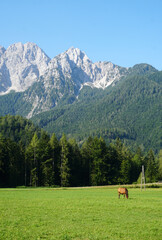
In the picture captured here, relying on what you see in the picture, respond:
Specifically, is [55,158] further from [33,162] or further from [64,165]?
[33,162]

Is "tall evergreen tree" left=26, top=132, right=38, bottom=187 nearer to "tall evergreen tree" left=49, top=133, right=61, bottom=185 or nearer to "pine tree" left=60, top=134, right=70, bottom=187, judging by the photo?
"tall evergreen tree" left=49, top=133, right=61, bottom=185

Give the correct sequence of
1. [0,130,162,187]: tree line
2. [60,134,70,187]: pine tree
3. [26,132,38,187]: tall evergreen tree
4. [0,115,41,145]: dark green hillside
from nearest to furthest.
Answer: [0,130,162,187]: tree line
[26,132,38,187]: tall evergreen tree
[60,134,70,187]: pine tree
[0,115,41,145]: dark green hillside

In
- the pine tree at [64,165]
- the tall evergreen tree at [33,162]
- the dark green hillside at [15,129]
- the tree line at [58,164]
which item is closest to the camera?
the tree line at [58,164]

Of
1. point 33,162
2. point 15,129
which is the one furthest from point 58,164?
point 15,129

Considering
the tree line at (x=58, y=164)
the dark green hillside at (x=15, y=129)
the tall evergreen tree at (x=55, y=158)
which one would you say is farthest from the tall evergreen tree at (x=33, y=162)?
the dark green hillside at (x=15, y=129)

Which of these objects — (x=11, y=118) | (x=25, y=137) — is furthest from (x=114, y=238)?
(x=11, y=118)

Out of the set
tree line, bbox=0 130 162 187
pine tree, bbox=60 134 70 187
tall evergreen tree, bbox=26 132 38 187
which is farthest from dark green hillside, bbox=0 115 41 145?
pine tree, bbox=60 134 70 187

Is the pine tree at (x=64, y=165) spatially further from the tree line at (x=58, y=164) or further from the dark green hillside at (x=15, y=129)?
the dark green hillside at (x=15, y=129)

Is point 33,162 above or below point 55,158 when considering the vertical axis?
below

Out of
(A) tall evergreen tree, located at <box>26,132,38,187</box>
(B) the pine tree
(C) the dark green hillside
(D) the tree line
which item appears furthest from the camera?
(C) the dark green hillside

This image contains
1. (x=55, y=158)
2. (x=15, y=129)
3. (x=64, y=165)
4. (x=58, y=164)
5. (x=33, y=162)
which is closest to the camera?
(x=64, y=165)

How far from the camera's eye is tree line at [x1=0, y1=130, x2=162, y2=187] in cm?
9269

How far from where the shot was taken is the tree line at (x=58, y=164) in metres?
92.7

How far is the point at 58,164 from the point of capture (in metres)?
97.8
